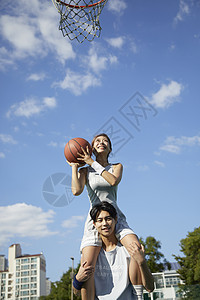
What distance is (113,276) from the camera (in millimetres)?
4441

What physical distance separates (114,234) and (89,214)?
522 millimetres

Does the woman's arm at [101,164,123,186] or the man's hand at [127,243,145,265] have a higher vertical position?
the woman's arm at [101,164,123,186]

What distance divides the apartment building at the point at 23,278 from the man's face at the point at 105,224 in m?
98.5

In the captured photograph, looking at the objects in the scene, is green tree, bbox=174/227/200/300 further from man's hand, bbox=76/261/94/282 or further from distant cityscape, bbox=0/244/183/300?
distant cityscape, bbox=0/244/183/300

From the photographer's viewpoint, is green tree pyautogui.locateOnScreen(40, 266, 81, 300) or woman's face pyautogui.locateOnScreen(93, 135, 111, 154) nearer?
woman's face pyautogui.locateOnScreen(93, 135, 111, 154)

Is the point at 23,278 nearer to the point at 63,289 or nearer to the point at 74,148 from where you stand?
the point at 63,289

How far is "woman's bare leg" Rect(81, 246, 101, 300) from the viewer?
427cm

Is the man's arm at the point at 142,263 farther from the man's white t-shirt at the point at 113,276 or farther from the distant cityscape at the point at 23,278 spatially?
the distant cityscape at the point at 23,278

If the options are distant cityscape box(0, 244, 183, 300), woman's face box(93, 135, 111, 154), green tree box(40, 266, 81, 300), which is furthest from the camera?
distant cityscape box(0, 244, 183, 300)

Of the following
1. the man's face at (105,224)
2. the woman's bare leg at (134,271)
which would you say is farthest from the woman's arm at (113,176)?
the woman's bare leg at (134,271)

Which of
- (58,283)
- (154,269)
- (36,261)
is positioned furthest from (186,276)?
(36,261)

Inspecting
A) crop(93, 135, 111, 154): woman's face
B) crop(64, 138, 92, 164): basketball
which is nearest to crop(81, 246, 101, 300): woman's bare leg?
crop(64, 138, 92, 164): basketball

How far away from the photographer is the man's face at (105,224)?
4.51 m

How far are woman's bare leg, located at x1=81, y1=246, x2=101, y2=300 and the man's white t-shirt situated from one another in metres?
0.10
